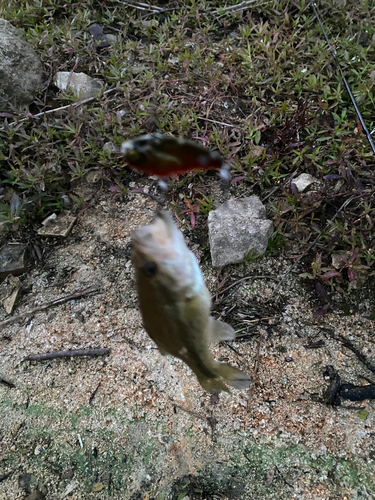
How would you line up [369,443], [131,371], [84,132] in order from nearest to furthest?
[369,443], [131,371], [84,132]

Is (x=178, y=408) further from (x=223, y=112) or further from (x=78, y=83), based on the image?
(x=78, y=83)

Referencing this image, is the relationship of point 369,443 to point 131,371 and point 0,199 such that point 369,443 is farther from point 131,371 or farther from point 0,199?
point 0,199

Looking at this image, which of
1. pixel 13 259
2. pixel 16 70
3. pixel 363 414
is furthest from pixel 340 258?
pixel 16 70

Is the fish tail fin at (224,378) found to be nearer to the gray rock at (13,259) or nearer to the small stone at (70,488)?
the small stone at (70,488)

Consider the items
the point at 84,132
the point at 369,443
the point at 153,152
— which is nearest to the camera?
the point at 153,152

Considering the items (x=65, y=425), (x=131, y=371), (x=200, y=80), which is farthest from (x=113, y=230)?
(x=200, y=80)

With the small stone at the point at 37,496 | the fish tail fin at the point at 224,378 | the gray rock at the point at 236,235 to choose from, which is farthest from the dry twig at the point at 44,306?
the fish tail fin at the point at 224,378
